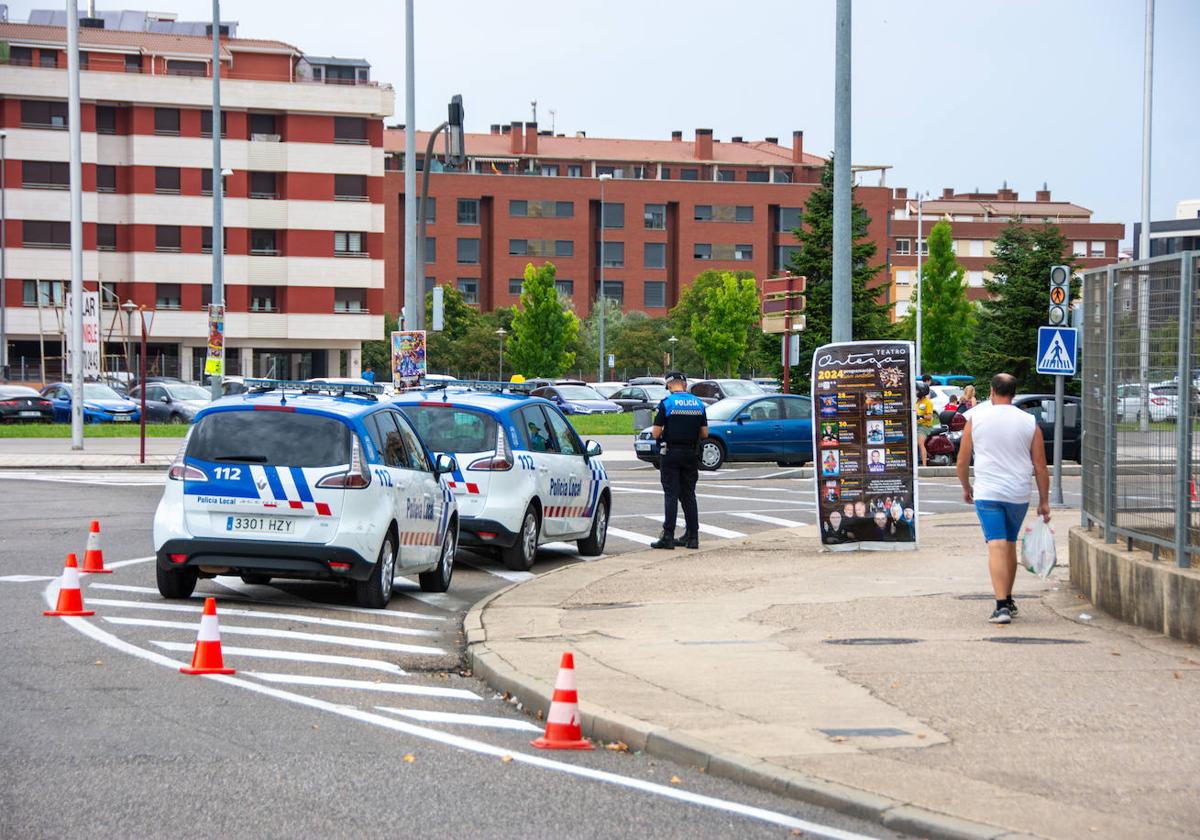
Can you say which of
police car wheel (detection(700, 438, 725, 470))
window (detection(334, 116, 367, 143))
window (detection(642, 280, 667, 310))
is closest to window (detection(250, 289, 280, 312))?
window (detection(334, 116, 367, 143))

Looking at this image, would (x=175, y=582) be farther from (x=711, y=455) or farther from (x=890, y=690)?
(x=711, y=455)

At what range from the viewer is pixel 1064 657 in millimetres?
10234

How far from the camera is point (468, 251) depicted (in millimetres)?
119188

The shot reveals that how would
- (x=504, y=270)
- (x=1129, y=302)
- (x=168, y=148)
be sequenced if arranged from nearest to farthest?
(x=1129, y=302), (x=168, y=148), (x=504, y=270)

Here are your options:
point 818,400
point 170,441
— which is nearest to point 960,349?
point 170,441

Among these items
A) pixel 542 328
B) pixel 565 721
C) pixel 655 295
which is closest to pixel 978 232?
pixel 655 295

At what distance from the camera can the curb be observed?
6.34 meters

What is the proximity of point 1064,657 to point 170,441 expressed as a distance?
35.1 m

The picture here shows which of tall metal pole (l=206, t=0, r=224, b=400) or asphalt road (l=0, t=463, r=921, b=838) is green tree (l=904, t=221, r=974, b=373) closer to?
tall metal pole (l=206, t=0, r=224, b=400)

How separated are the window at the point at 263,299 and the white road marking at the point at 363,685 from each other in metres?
75.0

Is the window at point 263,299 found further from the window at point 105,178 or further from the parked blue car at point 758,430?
the parked blue car at point 758,430

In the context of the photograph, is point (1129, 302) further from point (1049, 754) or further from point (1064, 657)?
point (1049, 754)

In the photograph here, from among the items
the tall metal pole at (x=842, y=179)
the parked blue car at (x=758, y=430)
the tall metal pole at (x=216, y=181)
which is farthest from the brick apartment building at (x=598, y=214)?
the tall metal pole at (x=842, y=179)

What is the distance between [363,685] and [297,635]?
6.80 feet
